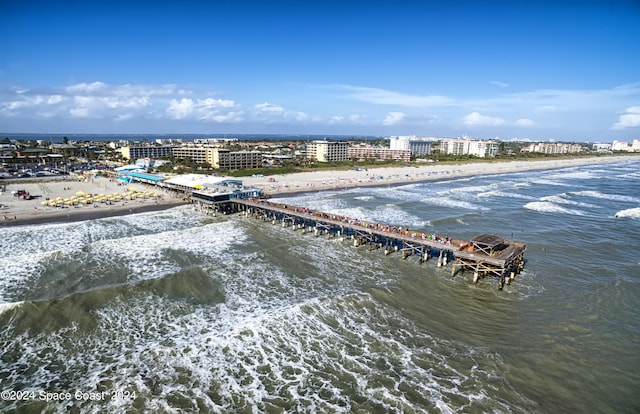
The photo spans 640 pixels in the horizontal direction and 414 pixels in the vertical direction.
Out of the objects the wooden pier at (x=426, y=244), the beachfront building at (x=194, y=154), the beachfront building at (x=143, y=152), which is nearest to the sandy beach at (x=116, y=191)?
the wooden pier at (x=426, y=244)

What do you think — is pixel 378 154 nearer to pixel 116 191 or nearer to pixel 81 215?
pixel 116 191

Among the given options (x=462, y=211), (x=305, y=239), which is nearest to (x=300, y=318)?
(x=305, y=239)

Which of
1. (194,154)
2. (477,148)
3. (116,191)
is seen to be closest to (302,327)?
(116,191)

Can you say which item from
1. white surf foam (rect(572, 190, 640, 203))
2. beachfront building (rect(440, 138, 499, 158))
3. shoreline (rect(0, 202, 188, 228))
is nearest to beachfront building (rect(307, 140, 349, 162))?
beachfront building (rect(440, 138, 499, 158))

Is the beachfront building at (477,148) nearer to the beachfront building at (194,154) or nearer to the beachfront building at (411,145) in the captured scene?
the beachfront building at (411,145)

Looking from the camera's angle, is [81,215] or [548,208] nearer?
[81,215]

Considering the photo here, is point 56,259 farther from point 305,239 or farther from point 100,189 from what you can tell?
point 100,189
